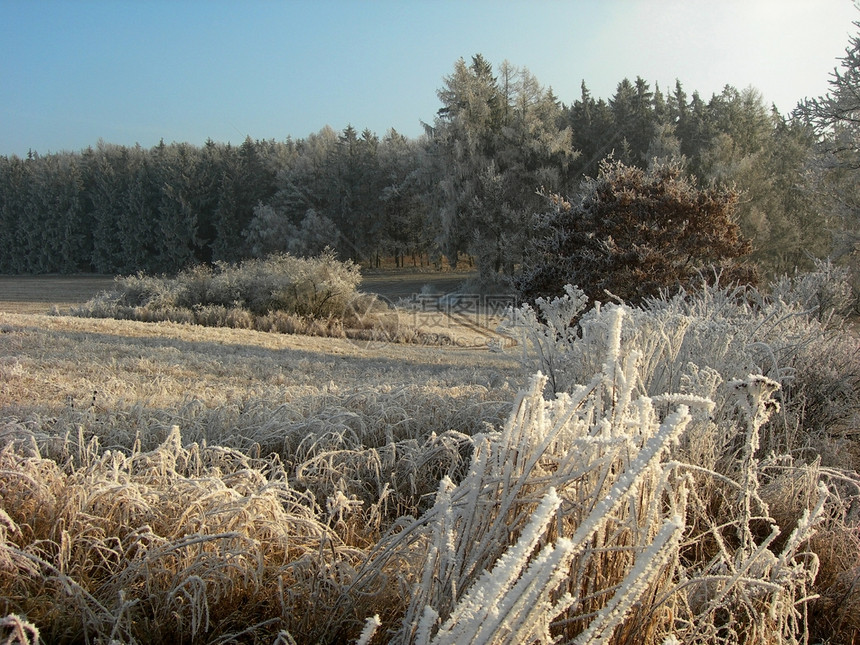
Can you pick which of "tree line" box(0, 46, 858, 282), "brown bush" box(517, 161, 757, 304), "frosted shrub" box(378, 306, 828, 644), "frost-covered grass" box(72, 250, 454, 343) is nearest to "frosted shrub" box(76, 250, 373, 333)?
"frost-covered grass" box(72, 250, 454, 343)

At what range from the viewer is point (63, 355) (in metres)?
6.07

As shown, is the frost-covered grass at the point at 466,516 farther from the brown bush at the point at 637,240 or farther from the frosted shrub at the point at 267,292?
the frosted shrub at the point at 267,292

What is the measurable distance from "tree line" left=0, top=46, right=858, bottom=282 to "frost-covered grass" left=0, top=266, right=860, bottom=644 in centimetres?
1326

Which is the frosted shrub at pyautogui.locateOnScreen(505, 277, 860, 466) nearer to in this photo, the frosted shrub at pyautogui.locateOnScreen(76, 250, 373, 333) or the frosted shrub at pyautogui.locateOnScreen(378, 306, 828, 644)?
the frosted shrub at pyautogui.locateOnScreen(378, 306, 828, 644)

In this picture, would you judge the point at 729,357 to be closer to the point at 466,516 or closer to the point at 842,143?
the point at 466,516

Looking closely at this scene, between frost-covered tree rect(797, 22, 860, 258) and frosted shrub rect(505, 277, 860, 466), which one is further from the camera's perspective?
frost-covered tree rect(797, 22, 860, 258)

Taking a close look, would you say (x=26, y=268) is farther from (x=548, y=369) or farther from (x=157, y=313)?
(x=548, y=369)

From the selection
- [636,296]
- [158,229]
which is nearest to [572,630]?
[636,296]

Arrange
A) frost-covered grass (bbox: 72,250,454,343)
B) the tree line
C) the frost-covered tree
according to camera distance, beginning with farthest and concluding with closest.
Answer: the tree line, frost-covered grass (bbox: 72,250,454,343), the frost-covered tree

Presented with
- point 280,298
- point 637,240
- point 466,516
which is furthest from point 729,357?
point 280,298

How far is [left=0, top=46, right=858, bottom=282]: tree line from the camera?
99.7 feet

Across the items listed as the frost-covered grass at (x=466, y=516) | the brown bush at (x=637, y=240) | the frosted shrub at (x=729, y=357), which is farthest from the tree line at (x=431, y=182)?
the frost-covered grass at (x=466, y=516)

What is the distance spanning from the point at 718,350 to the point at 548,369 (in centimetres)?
117

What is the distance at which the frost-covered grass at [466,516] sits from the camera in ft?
4.94
